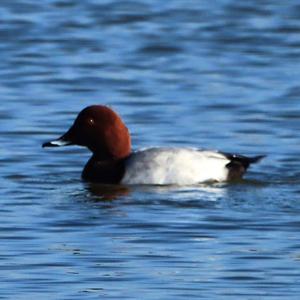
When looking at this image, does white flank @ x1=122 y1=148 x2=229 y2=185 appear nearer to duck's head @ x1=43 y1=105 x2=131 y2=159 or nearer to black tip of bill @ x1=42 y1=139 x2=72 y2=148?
duck's head @ x1=43 y1=105 x2=131 y2=159

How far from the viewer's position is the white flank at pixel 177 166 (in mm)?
12906

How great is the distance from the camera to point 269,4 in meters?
21.9

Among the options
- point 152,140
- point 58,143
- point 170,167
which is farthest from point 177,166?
point 152,140

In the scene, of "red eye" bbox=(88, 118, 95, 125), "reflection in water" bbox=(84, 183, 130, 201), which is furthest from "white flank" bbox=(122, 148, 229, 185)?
"red eye" bbox=(88, 118, 95, 125)

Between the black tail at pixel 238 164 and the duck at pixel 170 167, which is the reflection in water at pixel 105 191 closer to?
the duck at pixel 170 167

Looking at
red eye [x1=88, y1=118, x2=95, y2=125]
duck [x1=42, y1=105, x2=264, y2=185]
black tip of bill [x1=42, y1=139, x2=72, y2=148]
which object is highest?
red eye [x1=88, y1=118, x2=95, y2=125]

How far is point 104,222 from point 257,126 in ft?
13.9

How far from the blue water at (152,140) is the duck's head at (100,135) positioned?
0.91ft

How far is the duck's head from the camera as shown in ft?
44.2

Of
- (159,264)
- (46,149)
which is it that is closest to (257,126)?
(46,149)

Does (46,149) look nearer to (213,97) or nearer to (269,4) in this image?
(213,97)

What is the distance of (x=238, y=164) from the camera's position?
12.9m

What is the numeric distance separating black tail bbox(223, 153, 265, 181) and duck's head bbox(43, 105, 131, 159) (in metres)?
0.99

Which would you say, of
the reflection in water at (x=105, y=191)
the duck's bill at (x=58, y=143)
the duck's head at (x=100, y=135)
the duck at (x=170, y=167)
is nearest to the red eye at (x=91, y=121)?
the duck's head at (x=100, y=135)
